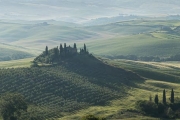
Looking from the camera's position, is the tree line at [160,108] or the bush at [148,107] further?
the bush at [148,107]

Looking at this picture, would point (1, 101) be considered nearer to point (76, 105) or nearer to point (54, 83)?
point (76, 105)

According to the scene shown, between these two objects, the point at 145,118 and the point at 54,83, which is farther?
the point at 54,83

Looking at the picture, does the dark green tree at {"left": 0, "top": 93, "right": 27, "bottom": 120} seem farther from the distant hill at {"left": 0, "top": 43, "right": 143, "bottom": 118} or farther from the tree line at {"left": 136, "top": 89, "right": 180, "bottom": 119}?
the tree line at {"left": 136, "top": 89, "right": 180, "bottom": 119}

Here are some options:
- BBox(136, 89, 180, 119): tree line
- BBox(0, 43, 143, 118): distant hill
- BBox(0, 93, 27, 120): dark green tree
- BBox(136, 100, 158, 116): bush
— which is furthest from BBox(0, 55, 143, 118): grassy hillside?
BBox(136, 89, 180, 119): tree line

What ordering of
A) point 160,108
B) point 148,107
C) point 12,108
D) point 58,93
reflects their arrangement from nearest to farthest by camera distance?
point 12,108 < point 148,107 < point 160,108 < point 58,93

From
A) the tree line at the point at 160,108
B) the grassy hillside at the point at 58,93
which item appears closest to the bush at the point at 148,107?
the tree line at the point at 160,108

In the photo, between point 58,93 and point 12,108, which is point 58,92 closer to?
point 58,93

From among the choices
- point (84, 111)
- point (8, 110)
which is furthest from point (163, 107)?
point (8, 110)

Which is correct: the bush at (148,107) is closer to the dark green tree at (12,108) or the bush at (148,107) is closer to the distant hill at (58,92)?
the distant hill at (58,92)

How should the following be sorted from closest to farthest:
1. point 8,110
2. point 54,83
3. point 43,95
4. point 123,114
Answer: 1. point 8,110
2. point 123,114
3. point 43,95
4. point 54,83

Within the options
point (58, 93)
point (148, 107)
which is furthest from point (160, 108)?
point (58, 93)

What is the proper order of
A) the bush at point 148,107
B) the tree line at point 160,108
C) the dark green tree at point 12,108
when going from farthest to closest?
the bush at point 148,107
the tree line at point 160,108
the dark green tree at point 12,108
